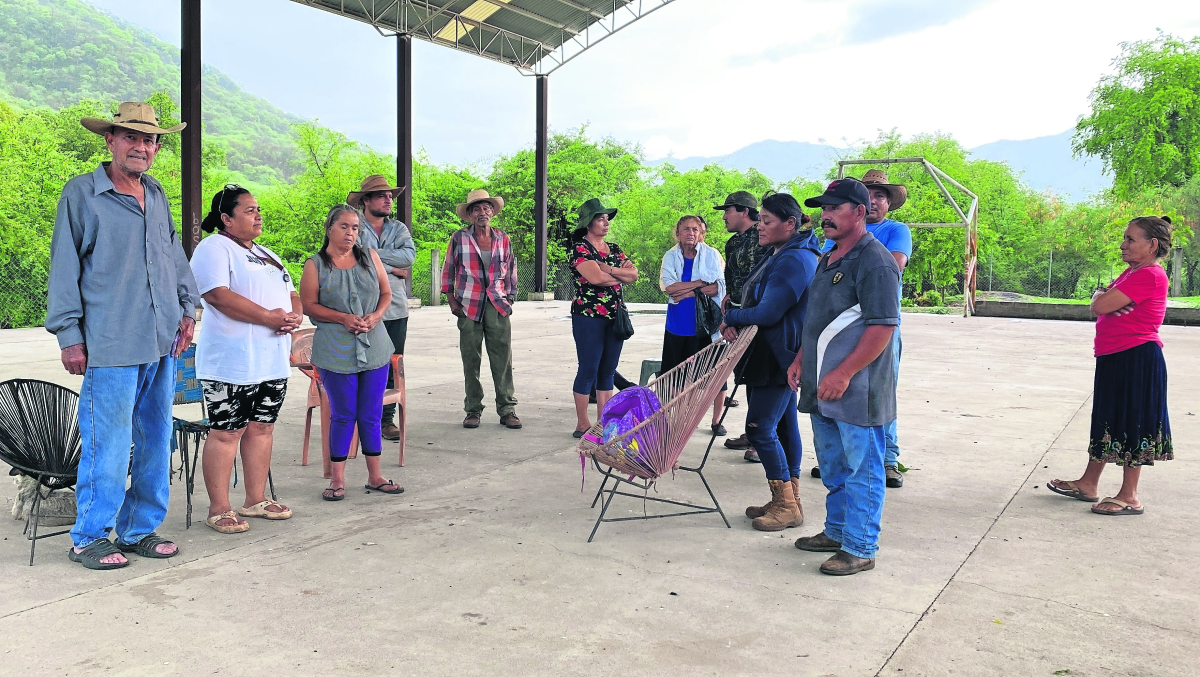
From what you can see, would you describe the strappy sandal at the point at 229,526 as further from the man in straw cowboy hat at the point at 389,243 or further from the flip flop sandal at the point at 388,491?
the man in straw cowboy hat at the point at 389,243

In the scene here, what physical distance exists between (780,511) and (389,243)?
3516 mm

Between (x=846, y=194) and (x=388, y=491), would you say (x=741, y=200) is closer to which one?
(x=846, y=194)

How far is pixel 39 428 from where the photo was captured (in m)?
4.27

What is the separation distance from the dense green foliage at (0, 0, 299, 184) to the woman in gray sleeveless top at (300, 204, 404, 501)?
69757mm

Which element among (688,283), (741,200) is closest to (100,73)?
(688,283)

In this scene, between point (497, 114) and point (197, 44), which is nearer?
point (197, 44)

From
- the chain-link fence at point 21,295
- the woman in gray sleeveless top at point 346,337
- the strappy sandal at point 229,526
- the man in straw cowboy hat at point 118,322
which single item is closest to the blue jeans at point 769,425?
the woman in gray sleeveless top at point 346,337

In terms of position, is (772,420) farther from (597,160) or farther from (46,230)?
(597,160)

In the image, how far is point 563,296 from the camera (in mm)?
29969

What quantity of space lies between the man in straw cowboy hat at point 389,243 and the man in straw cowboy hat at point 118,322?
2265 mm

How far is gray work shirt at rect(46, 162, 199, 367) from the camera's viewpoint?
3.65 meters

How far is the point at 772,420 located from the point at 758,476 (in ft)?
3.80

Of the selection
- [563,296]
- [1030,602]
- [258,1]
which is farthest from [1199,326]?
[258,1]

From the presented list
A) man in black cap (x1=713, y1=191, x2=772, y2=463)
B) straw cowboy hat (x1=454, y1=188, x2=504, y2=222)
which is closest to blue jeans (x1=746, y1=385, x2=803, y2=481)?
man in black cap (x1=713, y1=191, x2=772, y2=463)
